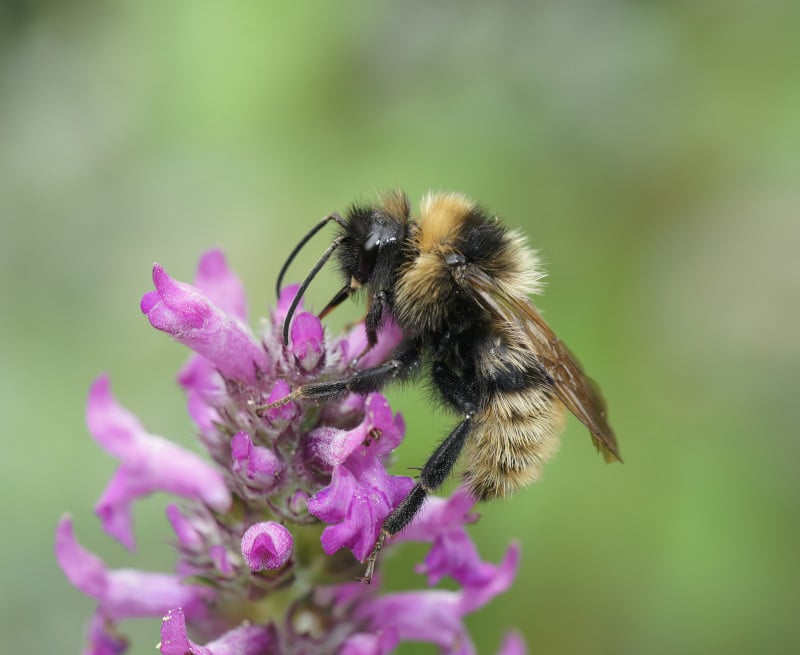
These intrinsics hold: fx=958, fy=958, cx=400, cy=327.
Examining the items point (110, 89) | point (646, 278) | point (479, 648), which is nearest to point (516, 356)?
point (479, 648)

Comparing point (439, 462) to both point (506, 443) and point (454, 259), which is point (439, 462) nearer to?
point (506, 443)

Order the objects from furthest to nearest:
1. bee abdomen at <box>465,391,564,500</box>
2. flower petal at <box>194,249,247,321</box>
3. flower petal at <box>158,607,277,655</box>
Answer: flower petal at <box>194,249,247,321</box> → bee abdomen at <box>465,391,564,500</box> → flower petal at <box>158,607,277,655</box>

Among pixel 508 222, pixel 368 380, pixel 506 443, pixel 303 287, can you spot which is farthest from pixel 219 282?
pixel 508 222

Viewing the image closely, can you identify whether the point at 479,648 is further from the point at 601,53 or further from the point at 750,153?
the point at 601,53

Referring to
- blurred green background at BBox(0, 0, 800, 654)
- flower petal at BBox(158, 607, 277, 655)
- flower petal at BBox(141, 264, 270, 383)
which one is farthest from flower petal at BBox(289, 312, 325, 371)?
blurred green background at BBox(0, 0, 800, 654)

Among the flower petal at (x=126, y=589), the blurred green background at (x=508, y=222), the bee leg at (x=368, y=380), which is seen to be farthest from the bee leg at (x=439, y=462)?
the blurred green background at (x=508, y=222)

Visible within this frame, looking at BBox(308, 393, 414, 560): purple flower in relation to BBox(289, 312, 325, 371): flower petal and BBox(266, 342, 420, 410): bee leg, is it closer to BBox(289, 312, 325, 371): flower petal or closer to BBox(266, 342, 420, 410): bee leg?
BBox(266, 342, 420, 410): bee leg

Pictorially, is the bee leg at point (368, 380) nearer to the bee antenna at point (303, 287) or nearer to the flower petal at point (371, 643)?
the bee antenna at point (303, 287)
